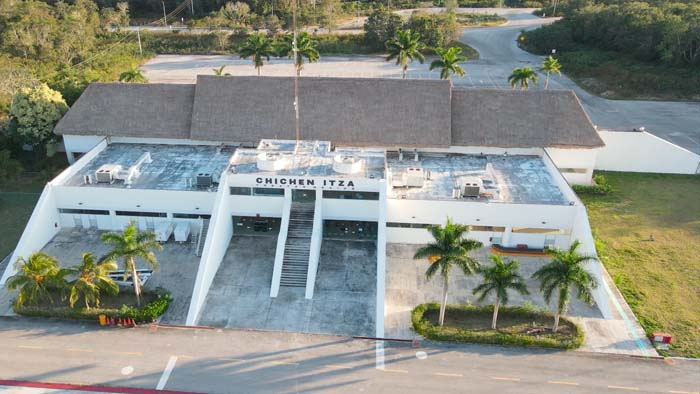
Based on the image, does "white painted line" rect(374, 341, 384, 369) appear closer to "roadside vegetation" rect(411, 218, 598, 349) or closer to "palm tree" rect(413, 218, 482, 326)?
"roadside vegetation" rect(411, 218, 598, 349)

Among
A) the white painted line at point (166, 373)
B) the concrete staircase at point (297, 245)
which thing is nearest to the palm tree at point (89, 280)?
the white painted line at point (166, 373)

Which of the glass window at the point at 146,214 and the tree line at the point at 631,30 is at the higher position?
the tree line at the point at 631,30

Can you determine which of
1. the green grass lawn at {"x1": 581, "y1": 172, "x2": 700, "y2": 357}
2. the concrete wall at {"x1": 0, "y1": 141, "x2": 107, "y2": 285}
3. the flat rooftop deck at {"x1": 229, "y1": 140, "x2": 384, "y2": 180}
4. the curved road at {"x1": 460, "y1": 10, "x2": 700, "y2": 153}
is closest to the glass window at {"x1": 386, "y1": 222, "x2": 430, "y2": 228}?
the flat rooftop deck at {"x1": 229, "y1": 140, "x2": 384, "y2": 180}

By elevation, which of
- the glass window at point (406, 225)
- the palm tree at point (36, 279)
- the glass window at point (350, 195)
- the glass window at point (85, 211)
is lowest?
the glass window at point (406, 225)

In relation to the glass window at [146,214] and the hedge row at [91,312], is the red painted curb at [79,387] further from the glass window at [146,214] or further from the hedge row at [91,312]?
the glass window at [146,214]

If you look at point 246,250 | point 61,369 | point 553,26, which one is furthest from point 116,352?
point 553,26

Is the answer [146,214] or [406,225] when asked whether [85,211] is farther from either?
[406,225]
